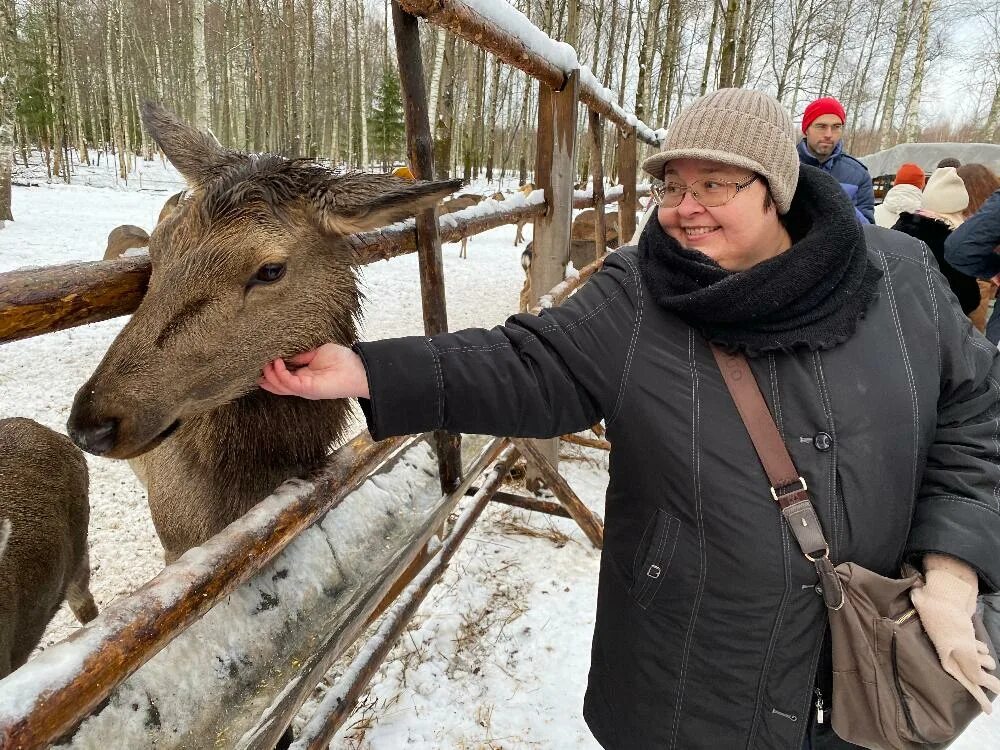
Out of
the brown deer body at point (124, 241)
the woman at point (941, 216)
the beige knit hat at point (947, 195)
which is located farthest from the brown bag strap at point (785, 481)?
the brown deer body at point (124, 241)

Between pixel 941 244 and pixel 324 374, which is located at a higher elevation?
pixel 941 244

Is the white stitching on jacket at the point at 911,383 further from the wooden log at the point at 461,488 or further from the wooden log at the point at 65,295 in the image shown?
the wooden log at the point at 65,295

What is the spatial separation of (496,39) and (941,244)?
4.68 meters

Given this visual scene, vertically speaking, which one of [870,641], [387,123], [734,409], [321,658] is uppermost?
[387,123]

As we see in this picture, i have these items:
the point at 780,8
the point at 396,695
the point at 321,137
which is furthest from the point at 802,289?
the point at 321,137

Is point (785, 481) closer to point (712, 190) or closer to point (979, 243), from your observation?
point (712, 190)

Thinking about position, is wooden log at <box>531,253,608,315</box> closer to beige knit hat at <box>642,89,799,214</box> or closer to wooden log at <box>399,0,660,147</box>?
wooden log at <box>399,0,660,147</box>

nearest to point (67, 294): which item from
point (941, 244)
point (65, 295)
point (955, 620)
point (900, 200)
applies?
point (65, 295)

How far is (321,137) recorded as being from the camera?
1444 inches

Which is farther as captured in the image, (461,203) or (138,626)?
(461,203)

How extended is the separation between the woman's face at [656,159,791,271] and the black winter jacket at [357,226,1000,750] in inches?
8.1

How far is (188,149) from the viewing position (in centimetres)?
205

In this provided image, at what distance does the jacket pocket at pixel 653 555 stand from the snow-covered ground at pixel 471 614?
1.50m

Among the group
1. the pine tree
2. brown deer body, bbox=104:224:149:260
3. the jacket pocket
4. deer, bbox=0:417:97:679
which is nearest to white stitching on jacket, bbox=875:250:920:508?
the jacket pocket
